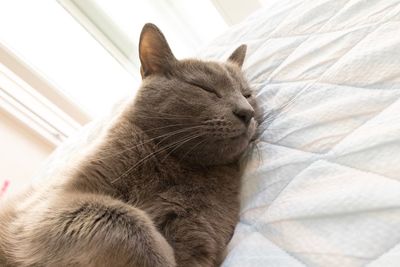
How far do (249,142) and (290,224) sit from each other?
298 mm

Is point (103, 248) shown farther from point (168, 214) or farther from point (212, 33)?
Answer: point (212, 33)

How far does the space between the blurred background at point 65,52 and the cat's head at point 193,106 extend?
37.4 inches

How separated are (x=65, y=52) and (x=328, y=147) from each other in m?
1.83

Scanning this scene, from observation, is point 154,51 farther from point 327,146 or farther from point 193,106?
point 327,146

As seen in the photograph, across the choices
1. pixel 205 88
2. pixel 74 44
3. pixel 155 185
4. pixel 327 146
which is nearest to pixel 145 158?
pixel 155 185

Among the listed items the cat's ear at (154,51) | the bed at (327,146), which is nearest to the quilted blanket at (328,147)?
the bed at (327,146)

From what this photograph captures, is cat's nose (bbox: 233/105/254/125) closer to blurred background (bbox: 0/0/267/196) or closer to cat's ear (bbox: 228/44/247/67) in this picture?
cat's ear (bbox: 228/44/247/67)

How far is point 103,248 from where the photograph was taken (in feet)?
2.23

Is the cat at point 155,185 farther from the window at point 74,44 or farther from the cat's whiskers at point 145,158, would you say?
the window at point 74,44

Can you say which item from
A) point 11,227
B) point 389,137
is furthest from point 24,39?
point 389,137

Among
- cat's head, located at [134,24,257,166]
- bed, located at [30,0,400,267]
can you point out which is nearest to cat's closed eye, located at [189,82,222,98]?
cat's head, located at [134,24,257,166]

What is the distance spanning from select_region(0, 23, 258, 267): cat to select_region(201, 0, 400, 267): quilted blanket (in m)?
0.06

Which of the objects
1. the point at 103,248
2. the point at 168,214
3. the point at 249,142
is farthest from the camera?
the point at 249,142

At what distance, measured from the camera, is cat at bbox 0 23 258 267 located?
700 millimetres
